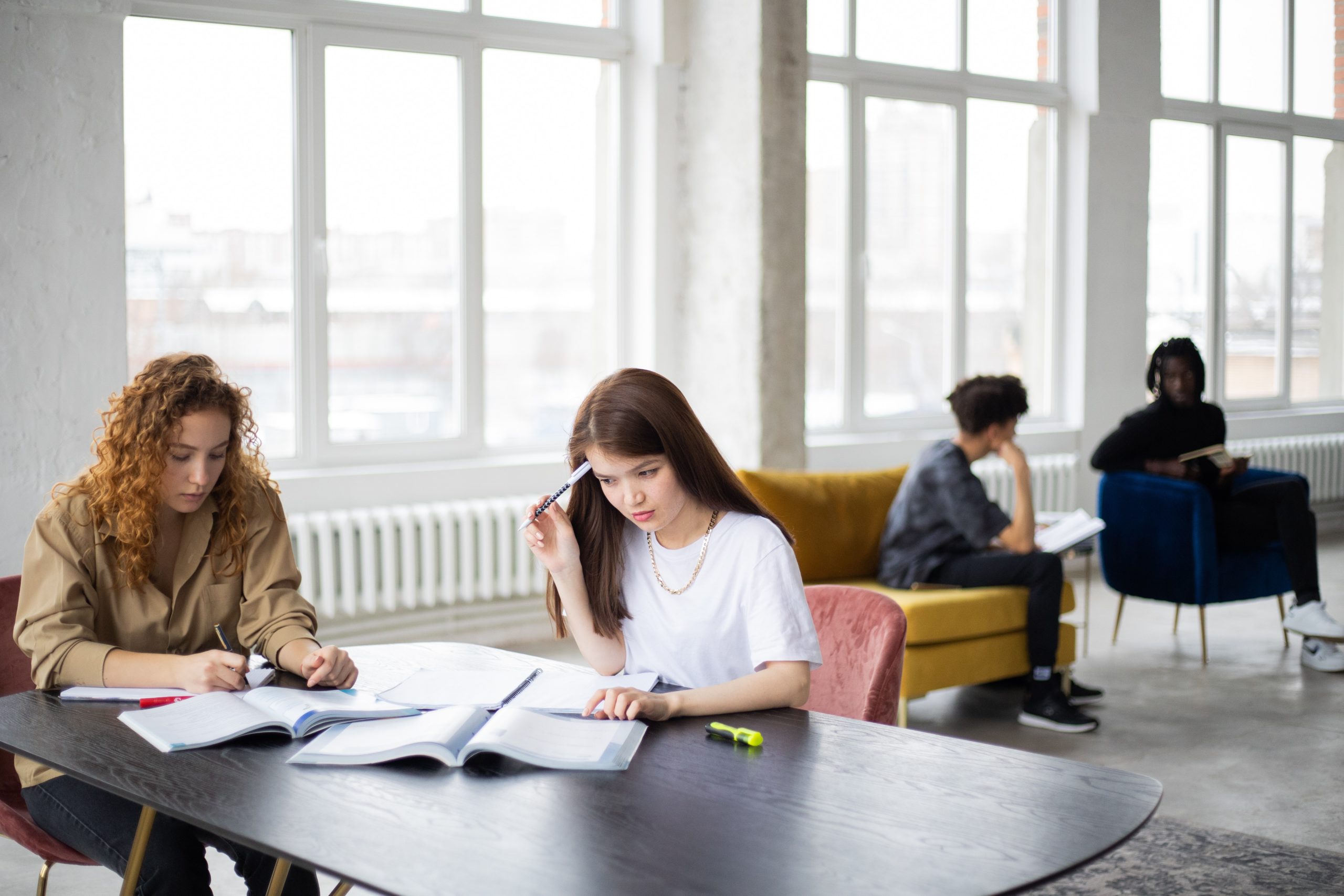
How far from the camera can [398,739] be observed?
1.76 metres

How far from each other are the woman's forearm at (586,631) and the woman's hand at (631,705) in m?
0.40

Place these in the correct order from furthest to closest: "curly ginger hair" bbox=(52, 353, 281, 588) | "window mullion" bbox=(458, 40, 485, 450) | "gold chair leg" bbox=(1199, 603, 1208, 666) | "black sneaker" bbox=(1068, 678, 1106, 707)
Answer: "window mullion" bbox=(458, 40, 485, 450) < "gold chair leg" bbox=(1199, 603, 1208, 666) < "black sneaker" bbox=(1068, 678, 1106, 707) < "curly ginger hair" bbox=(52, 353, 281, 588)

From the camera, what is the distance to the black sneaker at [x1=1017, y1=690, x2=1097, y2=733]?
4.26 meters

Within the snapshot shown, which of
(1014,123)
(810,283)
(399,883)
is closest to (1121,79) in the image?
(1014,123)

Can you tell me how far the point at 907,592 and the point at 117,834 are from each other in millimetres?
2871

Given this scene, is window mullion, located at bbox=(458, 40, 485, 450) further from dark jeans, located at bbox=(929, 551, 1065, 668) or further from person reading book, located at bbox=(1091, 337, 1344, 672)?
person reading book, located at bbox=(1091, 337, 1344, 672)

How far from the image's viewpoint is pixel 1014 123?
7273mm

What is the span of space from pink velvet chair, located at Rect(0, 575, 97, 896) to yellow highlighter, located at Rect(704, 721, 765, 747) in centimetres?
105

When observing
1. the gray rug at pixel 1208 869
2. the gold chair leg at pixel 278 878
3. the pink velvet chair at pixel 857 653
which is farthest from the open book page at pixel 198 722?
the gray rug at pixel 1208 869

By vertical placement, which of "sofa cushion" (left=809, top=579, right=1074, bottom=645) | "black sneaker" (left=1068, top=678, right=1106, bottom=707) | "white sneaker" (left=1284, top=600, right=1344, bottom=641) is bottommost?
"black sneaker" (left=1068, top=678, right=1106, bottom=707)

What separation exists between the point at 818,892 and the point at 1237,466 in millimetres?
4730

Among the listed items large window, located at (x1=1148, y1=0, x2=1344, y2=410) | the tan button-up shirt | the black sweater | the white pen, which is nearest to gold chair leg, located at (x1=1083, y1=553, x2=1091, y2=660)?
the black sweater

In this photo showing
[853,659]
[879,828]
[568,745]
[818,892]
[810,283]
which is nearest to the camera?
[818,892]

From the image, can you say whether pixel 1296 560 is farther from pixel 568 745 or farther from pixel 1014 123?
pixel 568 745
